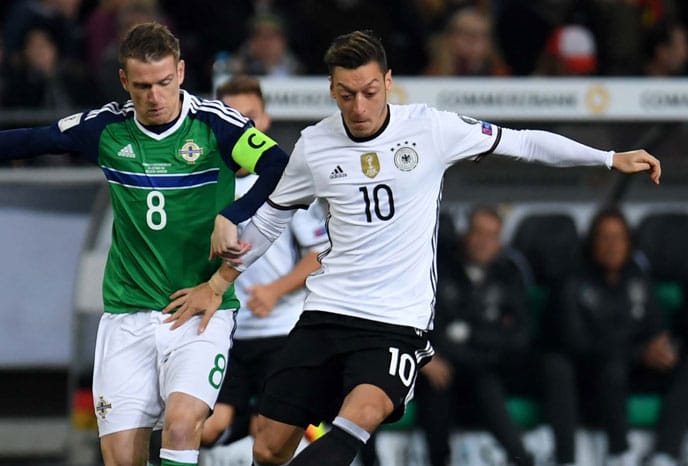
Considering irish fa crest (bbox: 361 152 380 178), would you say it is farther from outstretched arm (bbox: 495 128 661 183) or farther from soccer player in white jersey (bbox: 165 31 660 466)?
outstretched arm (bbox: 495 128 661 183)

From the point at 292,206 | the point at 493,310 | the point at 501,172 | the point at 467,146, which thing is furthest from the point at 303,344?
the point at 501,172

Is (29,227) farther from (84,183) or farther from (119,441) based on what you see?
(119,441)

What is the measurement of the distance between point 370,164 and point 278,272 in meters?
1.43

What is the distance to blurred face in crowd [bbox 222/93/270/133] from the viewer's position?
6852 millimetres

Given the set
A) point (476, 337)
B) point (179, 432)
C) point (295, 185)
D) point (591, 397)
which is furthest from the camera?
point (591, 397)

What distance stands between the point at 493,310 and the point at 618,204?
4.97 feet

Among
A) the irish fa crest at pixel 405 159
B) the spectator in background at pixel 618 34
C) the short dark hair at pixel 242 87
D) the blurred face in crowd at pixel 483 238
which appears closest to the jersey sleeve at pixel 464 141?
the irish fa crest at pixel 405 159

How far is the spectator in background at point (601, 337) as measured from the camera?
358 inches

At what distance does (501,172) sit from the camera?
1003 cm

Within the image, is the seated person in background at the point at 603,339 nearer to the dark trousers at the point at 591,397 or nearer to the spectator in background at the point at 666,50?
the dark trousers at the point at 591,397

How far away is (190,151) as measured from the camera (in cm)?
578

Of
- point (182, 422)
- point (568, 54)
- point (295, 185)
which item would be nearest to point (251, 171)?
point (295, 185)

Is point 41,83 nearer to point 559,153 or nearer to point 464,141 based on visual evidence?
point 464,141

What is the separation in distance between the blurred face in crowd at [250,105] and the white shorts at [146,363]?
4.26 ft
